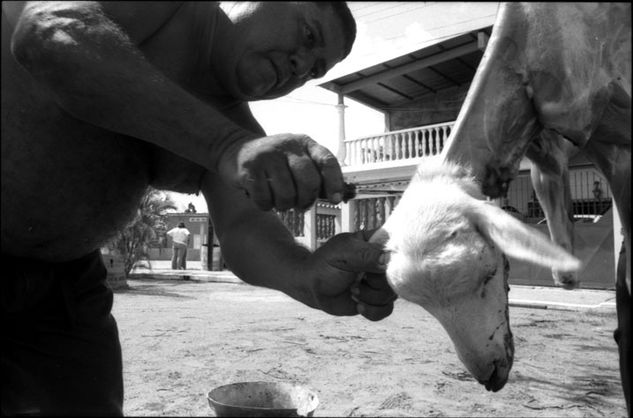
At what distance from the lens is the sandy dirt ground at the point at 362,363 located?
3.20m

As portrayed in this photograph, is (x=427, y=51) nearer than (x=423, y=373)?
No

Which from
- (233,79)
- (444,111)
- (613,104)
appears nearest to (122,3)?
(233,79)

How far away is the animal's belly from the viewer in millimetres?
1181

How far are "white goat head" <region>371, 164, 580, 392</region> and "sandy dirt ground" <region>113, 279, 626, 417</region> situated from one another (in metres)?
1.68

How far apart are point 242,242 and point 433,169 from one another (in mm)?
620

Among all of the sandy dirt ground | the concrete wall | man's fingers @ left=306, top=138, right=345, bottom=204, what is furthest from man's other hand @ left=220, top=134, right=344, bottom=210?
the concrete wall

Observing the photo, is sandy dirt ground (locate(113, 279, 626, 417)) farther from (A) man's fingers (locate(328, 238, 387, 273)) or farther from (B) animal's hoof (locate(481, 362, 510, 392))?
→ (A) man's fingers (locate(328, 238, 387, 273))

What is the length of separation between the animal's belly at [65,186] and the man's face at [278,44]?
343 mm

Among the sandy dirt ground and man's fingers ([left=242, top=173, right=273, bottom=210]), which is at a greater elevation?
man's fingers ([left=242, top=173, right=273, bottom=210])

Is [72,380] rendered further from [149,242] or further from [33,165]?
[149,242]

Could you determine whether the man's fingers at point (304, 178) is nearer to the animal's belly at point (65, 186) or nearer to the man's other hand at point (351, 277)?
the man's other hand at point (351, 277)

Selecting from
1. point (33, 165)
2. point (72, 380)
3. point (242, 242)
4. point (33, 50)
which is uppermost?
point (33, 50)

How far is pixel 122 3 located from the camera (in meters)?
0.98

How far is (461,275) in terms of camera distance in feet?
4.49
